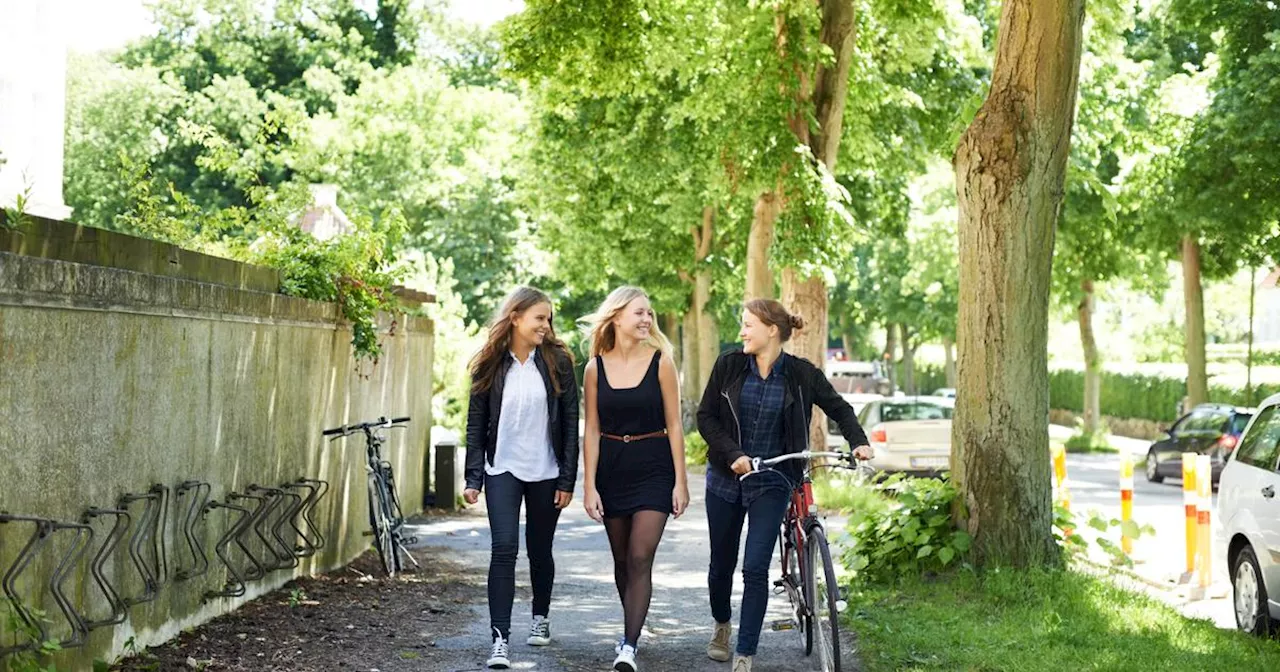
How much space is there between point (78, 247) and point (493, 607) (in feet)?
8.63

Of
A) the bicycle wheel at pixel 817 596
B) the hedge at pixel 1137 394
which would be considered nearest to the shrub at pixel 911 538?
the bicycle wheel at pixel 817 596

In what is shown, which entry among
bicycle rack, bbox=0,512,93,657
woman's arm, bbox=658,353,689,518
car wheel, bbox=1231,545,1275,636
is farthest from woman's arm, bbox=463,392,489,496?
car wheel, bbox=1231,545,1275,636

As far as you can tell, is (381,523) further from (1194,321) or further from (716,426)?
(1194,321)

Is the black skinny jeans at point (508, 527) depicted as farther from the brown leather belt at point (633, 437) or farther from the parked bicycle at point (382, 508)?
the parked bicycle at point (382, 508)

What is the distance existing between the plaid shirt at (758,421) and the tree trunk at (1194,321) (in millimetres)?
26082

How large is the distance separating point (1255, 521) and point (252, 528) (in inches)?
231

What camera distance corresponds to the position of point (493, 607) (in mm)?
8602

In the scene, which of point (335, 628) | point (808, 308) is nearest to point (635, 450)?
point (335, 628)

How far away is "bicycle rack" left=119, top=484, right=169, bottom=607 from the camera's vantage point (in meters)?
7.90

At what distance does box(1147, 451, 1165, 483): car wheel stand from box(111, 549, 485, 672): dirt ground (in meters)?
20.8

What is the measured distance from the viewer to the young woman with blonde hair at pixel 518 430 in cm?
863

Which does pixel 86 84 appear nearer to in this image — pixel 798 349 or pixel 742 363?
pixel 798 349

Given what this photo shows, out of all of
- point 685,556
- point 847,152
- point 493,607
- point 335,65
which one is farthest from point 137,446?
point 335,65

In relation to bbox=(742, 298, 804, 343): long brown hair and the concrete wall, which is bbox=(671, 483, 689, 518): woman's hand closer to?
bbox=(742, 298, 804, 343): long brown hair
